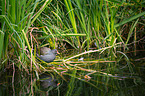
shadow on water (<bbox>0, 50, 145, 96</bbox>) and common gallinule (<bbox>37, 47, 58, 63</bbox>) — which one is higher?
common gallinule (<bbox>37, 47, 58, 63</bbox>)

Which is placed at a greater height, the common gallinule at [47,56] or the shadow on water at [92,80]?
the common gallinule at [47,56]

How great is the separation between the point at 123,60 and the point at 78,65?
38cm

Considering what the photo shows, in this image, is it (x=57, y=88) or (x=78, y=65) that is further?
(x=78, y=65)

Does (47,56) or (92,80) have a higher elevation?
(47,56)

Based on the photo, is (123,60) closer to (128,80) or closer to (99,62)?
(99,62)

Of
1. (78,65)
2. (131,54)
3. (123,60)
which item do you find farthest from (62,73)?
Answer: (131,54)

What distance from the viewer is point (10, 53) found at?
1294mm

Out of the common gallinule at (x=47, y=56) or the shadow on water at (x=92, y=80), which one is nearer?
the shadow on water at (x=92, y=80)

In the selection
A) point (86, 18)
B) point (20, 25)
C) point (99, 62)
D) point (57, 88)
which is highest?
point (86, 18)

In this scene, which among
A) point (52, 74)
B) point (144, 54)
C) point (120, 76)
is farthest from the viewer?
point (144, 54)

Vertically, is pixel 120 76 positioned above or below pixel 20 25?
below

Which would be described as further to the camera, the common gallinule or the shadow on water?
the common gallinule

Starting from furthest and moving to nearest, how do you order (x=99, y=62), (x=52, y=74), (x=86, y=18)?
(x=86, y=18) < (x=99, y=62) < (x=52, y=74)

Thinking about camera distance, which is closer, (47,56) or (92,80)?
(92,80)
